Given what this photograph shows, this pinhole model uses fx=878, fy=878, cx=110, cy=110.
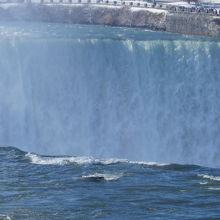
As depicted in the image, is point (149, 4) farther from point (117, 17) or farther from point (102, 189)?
point (102, 189)

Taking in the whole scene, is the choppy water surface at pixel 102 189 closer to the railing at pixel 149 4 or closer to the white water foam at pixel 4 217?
the white water foam at pixel 4 217

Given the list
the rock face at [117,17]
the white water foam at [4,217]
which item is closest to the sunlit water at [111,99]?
the white water foam at [4,217]

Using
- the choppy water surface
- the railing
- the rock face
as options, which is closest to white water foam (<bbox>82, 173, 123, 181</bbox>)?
the choppy water surface

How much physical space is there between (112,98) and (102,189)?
13497 millimetres

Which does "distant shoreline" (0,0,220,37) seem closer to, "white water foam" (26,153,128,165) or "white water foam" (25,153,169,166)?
"white water foam" (25,153,169,166)

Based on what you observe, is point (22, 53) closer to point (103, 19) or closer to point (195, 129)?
point (195, 129)

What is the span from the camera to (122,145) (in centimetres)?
5578

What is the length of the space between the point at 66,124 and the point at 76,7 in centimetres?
4093

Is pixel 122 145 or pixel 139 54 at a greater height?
pixel 139 54

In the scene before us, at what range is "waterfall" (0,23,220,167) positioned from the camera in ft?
184

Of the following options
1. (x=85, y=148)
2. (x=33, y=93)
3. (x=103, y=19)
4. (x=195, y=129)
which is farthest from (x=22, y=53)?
(x=103, y=19)

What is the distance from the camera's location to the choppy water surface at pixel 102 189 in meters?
40.4

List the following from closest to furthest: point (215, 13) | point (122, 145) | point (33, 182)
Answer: point (33, 182) < point (122, 145) < point (215, 13)

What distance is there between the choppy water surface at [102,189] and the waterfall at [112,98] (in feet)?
13.7
